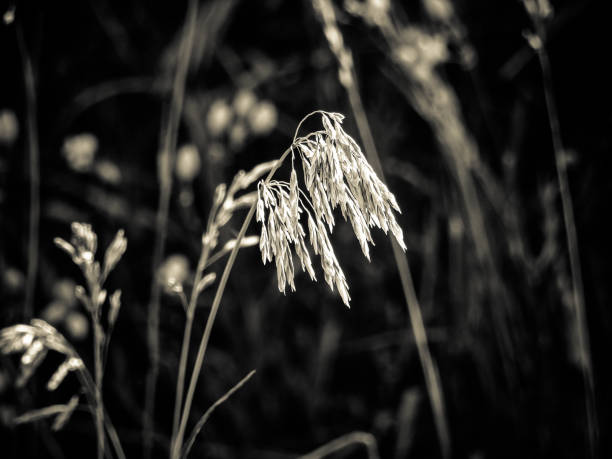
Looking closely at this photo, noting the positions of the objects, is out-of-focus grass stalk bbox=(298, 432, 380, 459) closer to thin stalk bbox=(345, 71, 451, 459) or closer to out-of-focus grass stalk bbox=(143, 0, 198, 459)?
thin stalk bbox=(345, 71, 451, 459)

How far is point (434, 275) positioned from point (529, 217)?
25cm

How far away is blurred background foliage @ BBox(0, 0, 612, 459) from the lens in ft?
2.98

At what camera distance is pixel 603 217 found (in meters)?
1.12

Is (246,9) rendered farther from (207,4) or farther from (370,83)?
(370,83)

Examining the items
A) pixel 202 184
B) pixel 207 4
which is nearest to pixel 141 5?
pixel 207 4

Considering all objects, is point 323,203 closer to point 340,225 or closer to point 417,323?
point 417,323

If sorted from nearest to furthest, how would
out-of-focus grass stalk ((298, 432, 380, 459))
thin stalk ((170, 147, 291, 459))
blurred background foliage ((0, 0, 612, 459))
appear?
thin stalk ((170, 147, 291, 459))
out-of-focus grass stalk ((298, 432, 380, 459))
blurred background foliage ((0, 0, 612, 459))

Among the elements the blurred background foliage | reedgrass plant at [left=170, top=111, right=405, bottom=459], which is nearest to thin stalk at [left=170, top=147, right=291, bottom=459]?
reedgrass plant at [left=170, top=111, right=405, bottom=459]

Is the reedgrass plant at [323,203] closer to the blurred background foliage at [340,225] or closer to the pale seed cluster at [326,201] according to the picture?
the pale seed cluster at [326,201]

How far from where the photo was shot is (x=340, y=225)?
122cm

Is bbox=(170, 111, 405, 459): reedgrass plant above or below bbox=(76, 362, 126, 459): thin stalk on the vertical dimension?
above

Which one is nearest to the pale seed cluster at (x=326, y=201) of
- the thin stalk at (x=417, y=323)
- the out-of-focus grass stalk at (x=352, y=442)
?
the thin stalk at (x=417, y=323)

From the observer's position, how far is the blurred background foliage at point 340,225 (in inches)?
35.8

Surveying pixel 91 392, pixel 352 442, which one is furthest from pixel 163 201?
pixel 352 442
